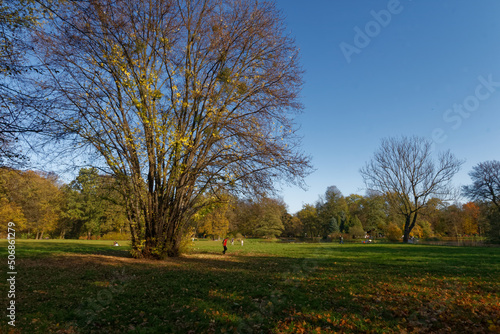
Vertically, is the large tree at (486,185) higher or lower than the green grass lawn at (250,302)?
higher

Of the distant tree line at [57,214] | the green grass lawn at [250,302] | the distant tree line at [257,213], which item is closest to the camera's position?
the green grass lawn at [250,302]

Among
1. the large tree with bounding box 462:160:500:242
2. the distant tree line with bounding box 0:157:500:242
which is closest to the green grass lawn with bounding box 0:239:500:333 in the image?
the distant tree line with bounding box 0:157:500:242

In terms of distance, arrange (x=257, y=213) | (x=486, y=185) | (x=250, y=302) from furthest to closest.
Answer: (x=257, y=213) → (x=486, y=185) → (x=250, y=302)

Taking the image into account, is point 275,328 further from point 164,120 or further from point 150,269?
point 164,120

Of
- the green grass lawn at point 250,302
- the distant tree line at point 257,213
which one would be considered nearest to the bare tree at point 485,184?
the distant tree line at point 257,213

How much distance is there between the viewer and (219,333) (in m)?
4.61

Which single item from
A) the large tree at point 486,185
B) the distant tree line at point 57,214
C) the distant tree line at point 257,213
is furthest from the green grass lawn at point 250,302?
the large tree at point 486,185

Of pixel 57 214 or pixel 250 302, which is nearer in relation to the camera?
pixel 250 302

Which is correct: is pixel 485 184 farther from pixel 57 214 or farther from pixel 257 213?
pixel 57 214

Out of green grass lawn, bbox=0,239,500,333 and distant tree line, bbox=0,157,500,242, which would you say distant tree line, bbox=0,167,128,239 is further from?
green grass lawn, bbox=0,239,500,333

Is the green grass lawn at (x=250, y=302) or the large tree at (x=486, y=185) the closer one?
the green grass lawn at (x=250, y=302)

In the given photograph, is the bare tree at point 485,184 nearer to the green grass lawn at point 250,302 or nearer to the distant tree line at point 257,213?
the distant tree line at point 257,213

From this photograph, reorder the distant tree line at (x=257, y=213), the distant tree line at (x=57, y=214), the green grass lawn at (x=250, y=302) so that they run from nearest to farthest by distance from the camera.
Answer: the green grass lawn at (x=250, y=302)
the distant tree line at (x=257, y=213)
the distant tree line at (x=57, y=214)

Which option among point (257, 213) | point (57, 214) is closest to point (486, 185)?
point (257, 213)
